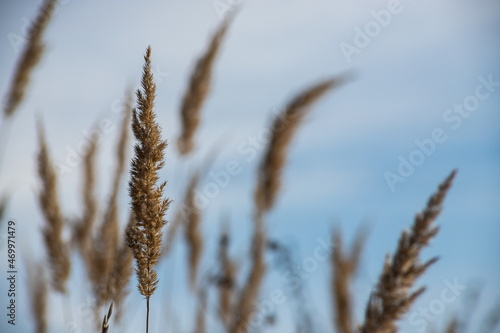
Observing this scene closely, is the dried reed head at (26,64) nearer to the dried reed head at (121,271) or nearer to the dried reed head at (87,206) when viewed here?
the dried reed head at (87,206)

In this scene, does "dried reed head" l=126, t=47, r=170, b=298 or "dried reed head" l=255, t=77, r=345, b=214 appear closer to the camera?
"dried reed head" l=126, t=47, r=170, b=298

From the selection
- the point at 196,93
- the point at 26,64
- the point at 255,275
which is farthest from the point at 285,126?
the point at 26,64

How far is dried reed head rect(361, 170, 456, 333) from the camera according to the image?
4.66ft

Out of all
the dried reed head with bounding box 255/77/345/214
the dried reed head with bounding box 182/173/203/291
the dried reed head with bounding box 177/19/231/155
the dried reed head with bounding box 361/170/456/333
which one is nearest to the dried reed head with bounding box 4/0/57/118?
the dried reed head with bounding box 177/19/231/155

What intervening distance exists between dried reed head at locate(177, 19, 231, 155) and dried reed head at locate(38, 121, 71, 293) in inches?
28.9

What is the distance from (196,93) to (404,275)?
6.38 feet

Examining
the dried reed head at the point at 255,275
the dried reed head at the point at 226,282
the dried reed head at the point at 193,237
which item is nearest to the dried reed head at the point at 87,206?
the dried reed head at the point at 193,237

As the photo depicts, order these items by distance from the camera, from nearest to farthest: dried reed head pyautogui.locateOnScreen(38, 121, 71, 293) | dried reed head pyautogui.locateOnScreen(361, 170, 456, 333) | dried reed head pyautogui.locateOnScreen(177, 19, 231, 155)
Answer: dried reed head pyautogui.locateOnScreen(361, 170, 456, 333)
dried reed head pyautogui.locateOnScreen(38, 121, 71, 293)
dried reed head pyautogui.locateOnScreen(177, 19, 231, 155)

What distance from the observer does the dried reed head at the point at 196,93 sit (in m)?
3.05

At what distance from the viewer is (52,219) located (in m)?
2.92

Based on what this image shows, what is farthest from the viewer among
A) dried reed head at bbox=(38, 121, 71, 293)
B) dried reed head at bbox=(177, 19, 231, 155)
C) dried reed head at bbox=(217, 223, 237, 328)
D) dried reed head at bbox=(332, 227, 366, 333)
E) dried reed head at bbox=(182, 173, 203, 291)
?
dried reed head at bbox=(182, 173, 203, 291)

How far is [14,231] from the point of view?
333 cm

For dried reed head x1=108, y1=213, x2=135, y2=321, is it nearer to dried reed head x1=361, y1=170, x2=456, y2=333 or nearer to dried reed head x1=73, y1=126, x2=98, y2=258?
dried reed head x1=73, y1=126, x2=98, y2=258

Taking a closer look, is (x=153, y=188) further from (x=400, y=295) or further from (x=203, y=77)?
(x=203, y=77)
